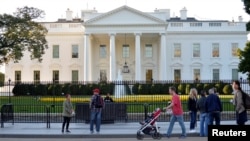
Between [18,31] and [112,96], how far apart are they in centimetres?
1083

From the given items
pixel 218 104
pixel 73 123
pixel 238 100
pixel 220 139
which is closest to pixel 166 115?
pixel 73 123

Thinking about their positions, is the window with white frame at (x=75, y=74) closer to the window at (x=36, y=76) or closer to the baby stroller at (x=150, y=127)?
the window at (x=36, y=76)

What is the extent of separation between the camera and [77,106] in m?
18.7

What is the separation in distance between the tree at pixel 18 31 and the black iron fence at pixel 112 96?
129 inches

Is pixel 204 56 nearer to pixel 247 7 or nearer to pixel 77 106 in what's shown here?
pixel 247 7

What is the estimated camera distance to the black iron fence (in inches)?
745

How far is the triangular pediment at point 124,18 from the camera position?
58969 mm

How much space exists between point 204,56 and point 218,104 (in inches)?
2054

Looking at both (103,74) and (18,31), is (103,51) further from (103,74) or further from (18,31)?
(18,31)

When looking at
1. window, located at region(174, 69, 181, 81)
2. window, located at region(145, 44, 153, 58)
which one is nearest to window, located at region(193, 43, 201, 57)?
window, located at region(174, 69, 181, 81)

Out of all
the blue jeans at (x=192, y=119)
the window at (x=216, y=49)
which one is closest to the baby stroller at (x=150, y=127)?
the blue jeans at (x=192, y=119)

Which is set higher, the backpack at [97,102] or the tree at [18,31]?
the tree at [18,31]

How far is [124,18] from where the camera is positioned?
59.6 m

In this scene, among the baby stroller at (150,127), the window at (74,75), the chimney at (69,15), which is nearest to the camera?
the baby stroller at (150,127)
